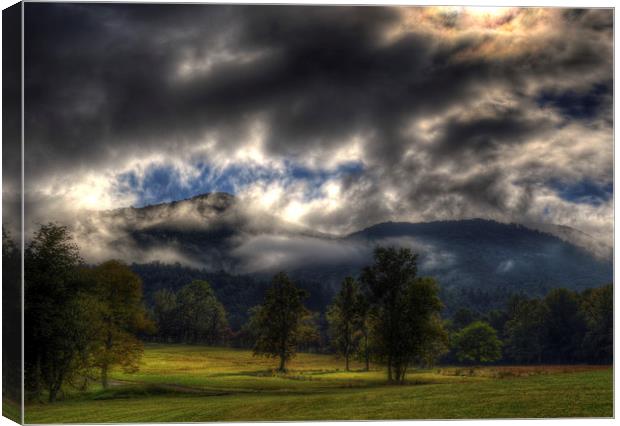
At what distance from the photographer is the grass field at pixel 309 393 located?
23438 millimetres

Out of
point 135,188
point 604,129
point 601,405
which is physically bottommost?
point 601,405

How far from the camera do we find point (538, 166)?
25344 millimetres

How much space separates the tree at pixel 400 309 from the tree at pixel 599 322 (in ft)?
13.9

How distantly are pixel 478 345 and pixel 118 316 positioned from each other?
10.1m

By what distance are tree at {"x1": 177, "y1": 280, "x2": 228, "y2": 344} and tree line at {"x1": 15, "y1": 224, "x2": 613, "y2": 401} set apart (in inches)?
1.1

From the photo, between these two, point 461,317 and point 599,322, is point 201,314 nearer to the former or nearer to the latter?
point 461,317

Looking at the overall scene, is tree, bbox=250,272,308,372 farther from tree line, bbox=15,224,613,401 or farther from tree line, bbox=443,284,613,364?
tree line, bbox=443,284,613,364

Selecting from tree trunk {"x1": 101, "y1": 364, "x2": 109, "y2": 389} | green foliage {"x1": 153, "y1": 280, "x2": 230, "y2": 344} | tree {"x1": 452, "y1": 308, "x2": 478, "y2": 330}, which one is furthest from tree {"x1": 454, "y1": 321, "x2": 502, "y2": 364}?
tree trunk {"x1": 101, "y1": 364, "x2": 109, "y2": 389}

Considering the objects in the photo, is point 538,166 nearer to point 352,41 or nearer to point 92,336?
point 352,41

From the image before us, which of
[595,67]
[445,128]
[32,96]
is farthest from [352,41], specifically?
[32,96]

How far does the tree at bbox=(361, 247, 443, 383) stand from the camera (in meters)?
24.9

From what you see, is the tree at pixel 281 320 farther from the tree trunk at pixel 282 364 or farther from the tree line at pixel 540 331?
the tree line at pixel 540 331

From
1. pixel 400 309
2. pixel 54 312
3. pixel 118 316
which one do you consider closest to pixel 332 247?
pixel 400 309

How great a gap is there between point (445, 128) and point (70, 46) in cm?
1035
